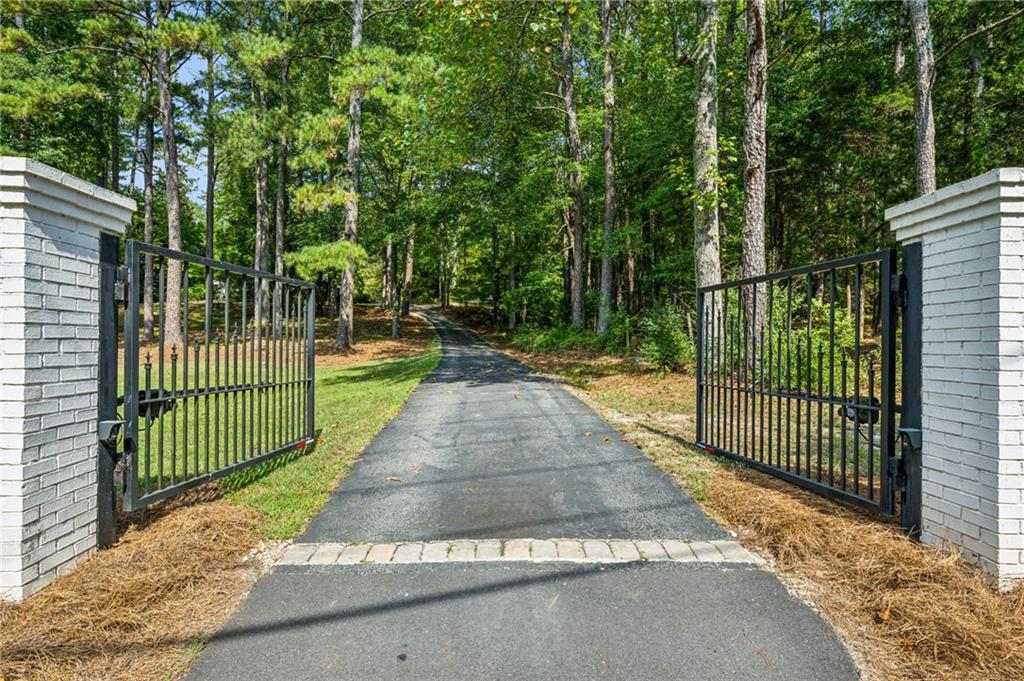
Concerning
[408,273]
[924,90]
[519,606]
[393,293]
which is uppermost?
[924,90]

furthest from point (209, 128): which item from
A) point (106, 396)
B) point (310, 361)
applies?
point (106, 396)

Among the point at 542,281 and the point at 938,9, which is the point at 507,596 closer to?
the point at 938,9

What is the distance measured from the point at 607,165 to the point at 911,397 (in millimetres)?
13942

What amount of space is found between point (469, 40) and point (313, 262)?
928 cm

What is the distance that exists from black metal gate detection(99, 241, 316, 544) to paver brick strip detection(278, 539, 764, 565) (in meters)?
1.06

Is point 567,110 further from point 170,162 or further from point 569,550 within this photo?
point 569,550

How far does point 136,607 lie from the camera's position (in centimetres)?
234

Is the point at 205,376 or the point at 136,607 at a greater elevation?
the point at 205,376

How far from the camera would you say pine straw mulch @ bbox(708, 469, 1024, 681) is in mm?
2018

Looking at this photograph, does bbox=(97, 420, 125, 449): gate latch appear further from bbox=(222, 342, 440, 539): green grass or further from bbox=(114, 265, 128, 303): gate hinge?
bbox=(222, 342, 440, 539): green grass

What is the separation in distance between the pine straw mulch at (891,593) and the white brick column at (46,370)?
3.72 metres

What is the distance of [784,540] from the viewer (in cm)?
304

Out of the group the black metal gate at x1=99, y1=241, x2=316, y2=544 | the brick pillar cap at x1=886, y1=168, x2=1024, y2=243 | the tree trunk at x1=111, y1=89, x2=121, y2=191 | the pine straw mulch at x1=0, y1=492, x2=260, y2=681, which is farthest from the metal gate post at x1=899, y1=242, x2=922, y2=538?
the tree trunk at x1=111, y1=89, x2=121, y2=191

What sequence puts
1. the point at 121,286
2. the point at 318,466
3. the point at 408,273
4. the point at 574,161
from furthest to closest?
the point at 408,273 → the point at 574,161 → the point at 318,466 → the point at 121,286
